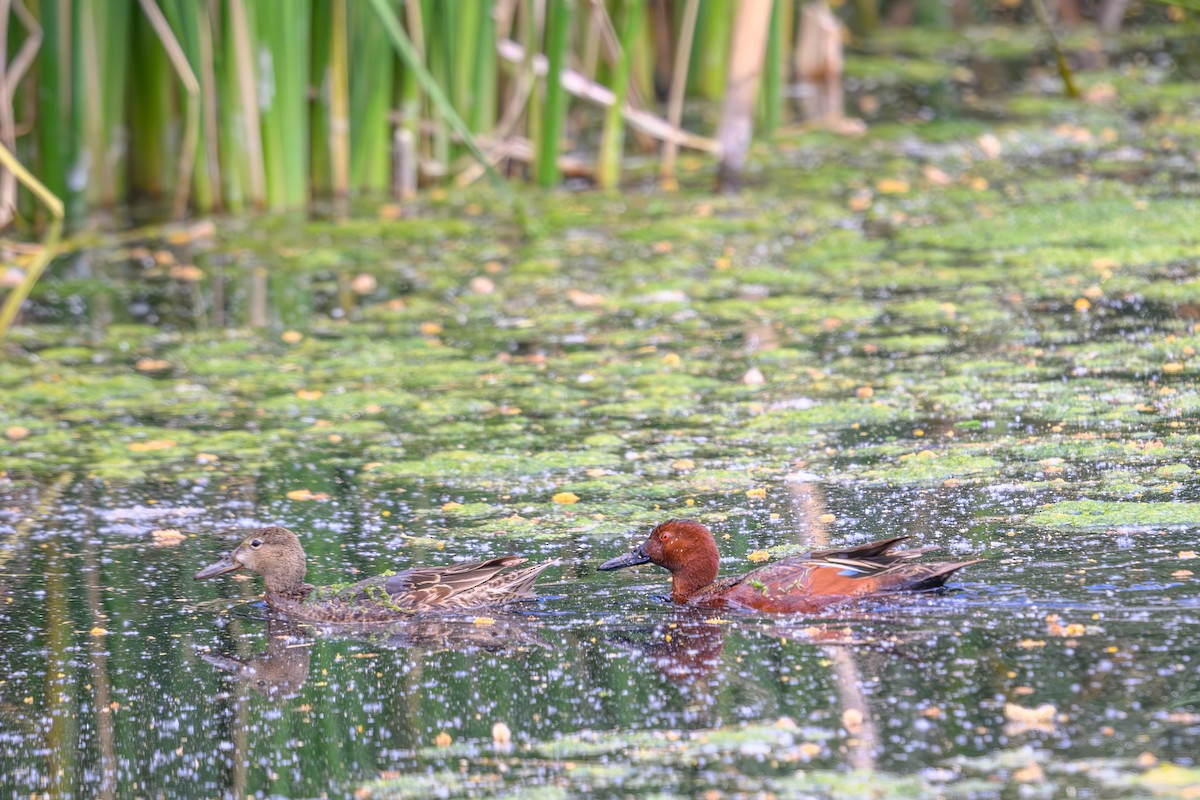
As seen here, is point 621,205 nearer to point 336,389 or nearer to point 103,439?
point 336,389

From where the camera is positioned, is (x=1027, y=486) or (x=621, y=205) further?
(x=621, y=205)

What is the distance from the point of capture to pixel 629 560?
214 inches

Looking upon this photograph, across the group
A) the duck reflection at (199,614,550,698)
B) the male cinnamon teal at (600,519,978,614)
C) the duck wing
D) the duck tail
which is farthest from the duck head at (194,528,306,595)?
the duck tail

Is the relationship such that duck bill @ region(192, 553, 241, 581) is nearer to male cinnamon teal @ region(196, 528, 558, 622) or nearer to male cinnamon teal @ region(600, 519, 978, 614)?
male cinnamon teal @ region(196, 528, 558, 622)

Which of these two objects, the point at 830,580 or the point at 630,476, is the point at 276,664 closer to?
the point at 830,580

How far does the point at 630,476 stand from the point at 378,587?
56.5 inches

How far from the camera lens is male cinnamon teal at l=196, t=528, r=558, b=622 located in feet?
17.1

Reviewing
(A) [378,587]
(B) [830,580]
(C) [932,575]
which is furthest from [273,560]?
(C) [932,575]

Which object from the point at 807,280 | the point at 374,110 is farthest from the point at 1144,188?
the point at 374,110

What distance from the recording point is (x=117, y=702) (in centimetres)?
469

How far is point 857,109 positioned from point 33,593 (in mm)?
9698

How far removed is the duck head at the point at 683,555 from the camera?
17.4 ft

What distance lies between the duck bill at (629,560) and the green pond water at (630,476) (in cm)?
7

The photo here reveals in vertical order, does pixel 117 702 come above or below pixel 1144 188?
below
